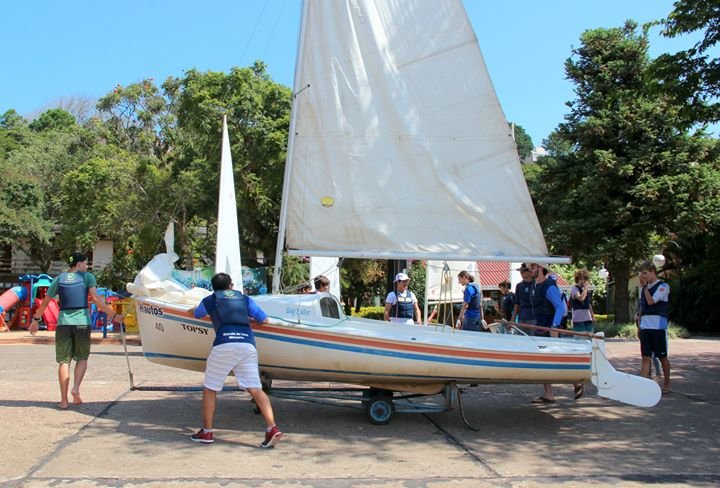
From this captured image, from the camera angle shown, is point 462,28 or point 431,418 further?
point 462,28

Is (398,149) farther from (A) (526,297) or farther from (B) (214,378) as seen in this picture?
(B) (214,378)

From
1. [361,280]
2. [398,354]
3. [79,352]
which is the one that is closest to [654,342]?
[398,354]

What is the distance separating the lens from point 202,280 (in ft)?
62.3

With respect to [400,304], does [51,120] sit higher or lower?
higher

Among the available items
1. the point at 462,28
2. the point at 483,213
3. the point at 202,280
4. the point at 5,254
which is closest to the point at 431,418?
the point at 483,213

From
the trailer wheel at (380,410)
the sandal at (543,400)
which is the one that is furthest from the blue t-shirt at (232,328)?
the sandal at (543,400)

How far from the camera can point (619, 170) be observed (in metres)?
20.9

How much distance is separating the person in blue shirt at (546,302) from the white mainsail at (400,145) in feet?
1.84

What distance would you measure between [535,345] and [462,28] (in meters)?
3.78

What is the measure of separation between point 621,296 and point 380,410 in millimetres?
17124

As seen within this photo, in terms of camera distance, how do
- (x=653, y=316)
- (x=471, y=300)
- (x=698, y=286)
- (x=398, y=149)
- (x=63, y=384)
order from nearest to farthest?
(x=63, y=384) → (x=398, y=149) → (x=653, y=316) → (x=471, y=300) → (x=698, y=286)

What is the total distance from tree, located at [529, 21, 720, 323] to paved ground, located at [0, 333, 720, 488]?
12.7 metres

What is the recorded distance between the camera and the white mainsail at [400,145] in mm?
8008

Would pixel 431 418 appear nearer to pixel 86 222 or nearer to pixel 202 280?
pixel 202 280
